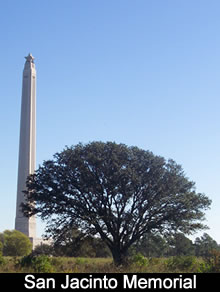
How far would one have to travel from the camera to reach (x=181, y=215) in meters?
36.5

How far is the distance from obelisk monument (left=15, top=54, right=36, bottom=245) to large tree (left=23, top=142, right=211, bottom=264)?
42.4 m

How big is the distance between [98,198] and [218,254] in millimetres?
18159

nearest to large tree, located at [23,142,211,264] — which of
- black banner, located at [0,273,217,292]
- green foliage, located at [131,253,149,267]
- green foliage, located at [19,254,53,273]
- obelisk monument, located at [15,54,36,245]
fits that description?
green foliage, located at [131,253,149,267]

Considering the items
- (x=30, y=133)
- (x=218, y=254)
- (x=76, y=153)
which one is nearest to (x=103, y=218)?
(x=76, y=153)

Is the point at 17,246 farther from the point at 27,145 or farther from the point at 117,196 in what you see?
the point at 117,196

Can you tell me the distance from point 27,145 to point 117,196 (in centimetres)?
4702

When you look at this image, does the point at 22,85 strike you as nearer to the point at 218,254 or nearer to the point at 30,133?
the point at 30,133

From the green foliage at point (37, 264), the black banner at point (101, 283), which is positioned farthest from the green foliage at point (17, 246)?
the black banner at point (101, 283)

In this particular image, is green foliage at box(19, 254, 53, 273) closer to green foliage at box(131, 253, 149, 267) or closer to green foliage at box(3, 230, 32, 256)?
green foliage at box(131, 253, 149, 267)

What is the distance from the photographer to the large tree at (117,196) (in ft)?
120

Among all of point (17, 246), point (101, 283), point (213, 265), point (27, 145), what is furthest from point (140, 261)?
point (27, 145)

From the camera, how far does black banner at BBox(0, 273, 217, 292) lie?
11.8m

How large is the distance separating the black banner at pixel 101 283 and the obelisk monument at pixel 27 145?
6814 centimetres

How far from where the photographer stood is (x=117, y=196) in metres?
37.3
